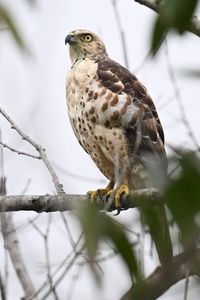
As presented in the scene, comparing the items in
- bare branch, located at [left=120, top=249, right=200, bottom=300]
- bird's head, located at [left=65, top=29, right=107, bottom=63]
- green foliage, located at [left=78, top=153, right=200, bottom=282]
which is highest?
bird's head, located at [left=65, top=29, right=107, bottom=63]

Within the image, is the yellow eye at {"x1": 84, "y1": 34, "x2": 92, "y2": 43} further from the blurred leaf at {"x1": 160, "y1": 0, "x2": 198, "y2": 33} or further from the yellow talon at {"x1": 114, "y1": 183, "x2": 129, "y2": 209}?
the blurred leaf at {"x1": 160, "y1": 0, "x2": 198, "y2": 33}

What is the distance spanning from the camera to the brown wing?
17.6 ft

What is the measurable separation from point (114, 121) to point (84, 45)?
4.53 feet

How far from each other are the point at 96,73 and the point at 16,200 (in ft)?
6.17

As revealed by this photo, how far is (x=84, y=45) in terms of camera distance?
253 inches

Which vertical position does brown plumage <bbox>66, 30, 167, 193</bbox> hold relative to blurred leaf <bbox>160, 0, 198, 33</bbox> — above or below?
above

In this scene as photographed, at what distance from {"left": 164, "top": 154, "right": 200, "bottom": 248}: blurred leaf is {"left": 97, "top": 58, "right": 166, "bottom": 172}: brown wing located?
Answer: 3.90 meters

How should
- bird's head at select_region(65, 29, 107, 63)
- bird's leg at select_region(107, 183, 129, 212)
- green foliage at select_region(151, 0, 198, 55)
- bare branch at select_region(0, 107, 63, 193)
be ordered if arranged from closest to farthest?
green foliage at select_region(151, 0, 198, 55) → bare branch at select_region(0, 107, 63, 193) → bird's leg at select_region(107, 183, 129, 212) → bird's head at select_region(65, 29, 107, 63)

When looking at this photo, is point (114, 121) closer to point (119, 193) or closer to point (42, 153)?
point (119, 193)

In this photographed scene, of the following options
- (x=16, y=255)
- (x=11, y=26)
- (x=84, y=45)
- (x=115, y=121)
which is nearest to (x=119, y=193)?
(x=115, y=121)

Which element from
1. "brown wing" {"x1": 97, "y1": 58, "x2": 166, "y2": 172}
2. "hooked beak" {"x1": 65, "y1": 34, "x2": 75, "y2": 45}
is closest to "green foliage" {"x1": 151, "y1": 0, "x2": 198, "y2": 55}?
"brown wing" {"x1": 97, "y1": 58, "x2": 166, "y2": 172}

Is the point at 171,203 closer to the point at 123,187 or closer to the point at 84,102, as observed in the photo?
the point at 123,187

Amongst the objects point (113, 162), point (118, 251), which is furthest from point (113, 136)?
point (118, 251)

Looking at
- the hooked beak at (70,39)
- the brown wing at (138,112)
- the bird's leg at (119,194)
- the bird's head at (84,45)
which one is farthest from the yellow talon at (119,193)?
the hooked beak at (70,39)
